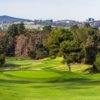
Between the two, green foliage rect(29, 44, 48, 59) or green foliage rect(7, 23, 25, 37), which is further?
green foliage rect(7, 23, 25, 37)

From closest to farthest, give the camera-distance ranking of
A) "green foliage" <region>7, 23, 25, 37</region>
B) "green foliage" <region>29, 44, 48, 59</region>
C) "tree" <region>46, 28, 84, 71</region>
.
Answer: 1. "tree" <region>46, 28, 84, 71</region>
2. "green foliage" <region>29, 44, 48, 59</region>
3. "green foliage" <region>7, 23, 25, 37</region>

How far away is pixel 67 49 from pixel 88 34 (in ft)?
66.5

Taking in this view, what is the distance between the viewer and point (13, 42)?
397 ft

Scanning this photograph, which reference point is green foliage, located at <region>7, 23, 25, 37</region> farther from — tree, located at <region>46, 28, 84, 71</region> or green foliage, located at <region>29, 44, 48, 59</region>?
tree, located at <region>46, 28, 84, 71</region>

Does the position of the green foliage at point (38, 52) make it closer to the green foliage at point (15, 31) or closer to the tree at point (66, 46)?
the green foliage at point (15, 31)

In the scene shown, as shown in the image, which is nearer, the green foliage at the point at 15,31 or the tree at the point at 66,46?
the tree at the point at 66,46

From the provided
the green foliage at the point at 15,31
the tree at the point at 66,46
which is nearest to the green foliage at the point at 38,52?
the green foliage at the point at 15,31

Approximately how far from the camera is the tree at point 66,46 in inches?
2255

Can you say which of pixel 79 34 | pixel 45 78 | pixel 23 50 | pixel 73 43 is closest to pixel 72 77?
pixel 45 78

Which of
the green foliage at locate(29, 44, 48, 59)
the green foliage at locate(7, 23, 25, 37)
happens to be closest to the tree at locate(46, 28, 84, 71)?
the green foliage at locate(29, 44, 48, 59)

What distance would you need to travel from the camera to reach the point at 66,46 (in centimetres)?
5728

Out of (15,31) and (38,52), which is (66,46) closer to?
(38,52)

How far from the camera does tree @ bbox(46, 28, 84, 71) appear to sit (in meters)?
57.3

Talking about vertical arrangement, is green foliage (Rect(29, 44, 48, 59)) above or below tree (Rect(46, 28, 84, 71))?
below
